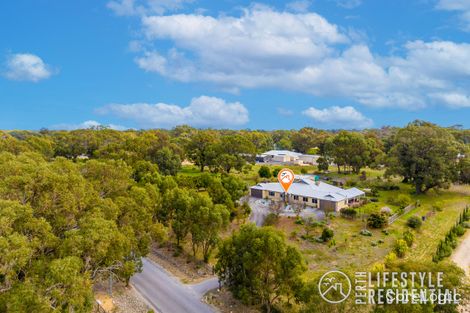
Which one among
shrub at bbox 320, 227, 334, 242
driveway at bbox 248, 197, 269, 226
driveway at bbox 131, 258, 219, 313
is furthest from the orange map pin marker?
driveway at bbox 131, 258, 219, 313

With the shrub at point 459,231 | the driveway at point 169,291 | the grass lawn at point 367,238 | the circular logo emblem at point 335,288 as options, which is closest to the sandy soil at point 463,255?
the shrub at point 459,231

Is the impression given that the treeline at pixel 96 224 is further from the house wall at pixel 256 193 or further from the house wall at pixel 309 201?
the house wall at pixel 256 193

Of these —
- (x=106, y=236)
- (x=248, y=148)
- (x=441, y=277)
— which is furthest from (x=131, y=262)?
(x=248, y=148)

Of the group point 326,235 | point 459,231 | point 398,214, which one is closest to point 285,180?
point 326,235

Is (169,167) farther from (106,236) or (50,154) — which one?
(106,236)

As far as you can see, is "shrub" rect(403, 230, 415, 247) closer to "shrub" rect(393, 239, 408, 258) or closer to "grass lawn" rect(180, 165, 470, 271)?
"grass lawn" rect(180, 165, 470, 271)
